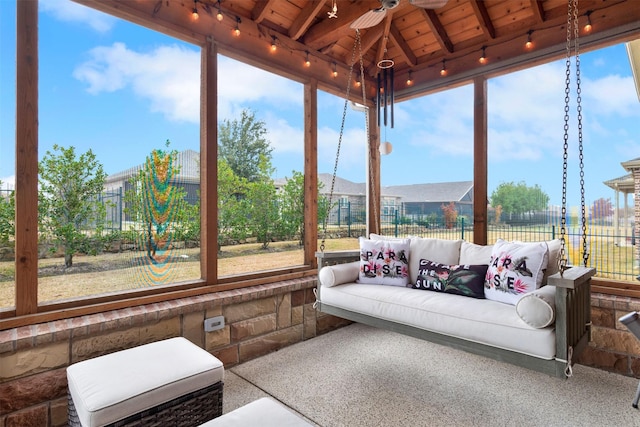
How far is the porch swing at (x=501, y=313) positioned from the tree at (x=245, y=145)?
120cm

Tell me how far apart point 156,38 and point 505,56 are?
3.26 m

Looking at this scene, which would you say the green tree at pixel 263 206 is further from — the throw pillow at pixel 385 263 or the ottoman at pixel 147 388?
the ottoman at pixel 147 388

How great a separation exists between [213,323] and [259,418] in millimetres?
1626

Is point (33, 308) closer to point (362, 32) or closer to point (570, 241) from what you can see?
point (362, 32)

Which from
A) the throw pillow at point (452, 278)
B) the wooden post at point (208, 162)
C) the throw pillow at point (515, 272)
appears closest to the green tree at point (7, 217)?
the wooden post at point (208, 162)

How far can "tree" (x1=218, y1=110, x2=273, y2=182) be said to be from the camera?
325 cm

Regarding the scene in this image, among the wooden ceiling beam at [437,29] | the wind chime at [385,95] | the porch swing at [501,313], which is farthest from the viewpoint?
the wind chime at [385,95]

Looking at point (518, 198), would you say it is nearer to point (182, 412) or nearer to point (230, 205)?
point (230, 205)

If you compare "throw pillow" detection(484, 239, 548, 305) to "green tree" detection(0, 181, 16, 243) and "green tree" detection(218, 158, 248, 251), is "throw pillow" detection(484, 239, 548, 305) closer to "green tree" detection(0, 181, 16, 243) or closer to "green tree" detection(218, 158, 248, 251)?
"green tree" detection(218, 158, 248, 251)

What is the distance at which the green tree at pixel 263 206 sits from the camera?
3.44 m

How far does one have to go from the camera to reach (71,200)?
246 centimetres

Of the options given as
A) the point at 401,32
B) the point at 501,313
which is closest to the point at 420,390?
the point at 501,313

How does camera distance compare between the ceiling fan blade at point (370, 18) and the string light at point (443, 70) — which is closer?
the ceiling fan blade at point (370, 18)

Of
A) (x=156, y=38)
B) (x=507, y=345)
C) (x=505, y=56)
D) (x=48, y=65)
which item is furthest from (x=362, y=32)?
(x=507, y=345)
